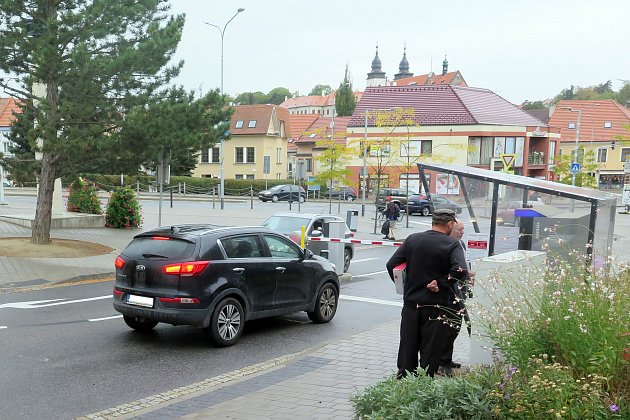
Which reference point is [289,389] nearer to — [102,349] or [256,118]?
[102,349]

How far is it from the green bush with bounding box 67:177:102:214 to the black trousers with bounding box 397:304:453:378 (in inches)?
839

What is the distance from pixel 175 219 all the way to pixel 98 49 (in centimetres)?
1474

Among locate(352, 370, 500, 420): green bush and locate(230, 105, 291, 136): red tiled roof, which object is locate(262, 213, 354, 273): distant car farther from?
locate(230, 105, 291, 136): red tiled roof

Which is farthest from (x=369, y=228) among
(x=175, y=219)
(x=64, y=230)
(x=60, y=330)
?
(x=60, y=330)

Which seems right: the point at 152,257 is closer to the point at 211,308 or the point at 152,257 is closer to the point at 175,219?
the point at 211,308

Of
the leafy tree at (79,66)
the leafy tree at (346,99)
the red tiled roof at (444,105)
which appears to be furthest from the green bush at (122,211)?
the leafy tree at (346,99)

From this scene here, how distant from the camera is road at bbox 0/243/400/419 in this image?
6234 millimetres

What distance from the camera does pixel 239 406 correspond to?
5660 millimetres

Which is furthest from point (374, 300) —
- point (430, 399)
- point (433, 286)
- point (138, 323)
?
point (430, 399)

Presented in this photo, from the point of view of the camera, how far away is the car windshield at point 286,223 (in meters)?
15.5

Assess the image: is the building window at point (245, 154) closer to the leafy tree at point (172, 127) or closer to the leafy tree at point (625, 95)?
the leafy tree at point (172, 127)

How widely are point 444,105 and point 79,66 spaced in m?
48.3

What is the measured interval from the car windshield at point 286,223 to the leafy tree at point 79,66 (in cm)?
452

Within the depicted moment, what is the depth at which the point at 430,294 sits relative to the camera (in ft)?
18.2
